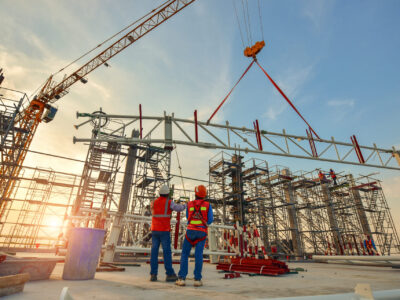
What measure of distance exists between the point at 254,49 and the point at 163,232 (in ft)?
32.7

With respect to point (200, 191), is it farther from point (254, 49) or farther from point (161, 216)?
point (254, 49)

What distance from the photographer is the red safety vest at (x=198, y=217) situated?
4051mm

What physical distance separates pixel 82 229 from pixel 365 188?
2975 cm

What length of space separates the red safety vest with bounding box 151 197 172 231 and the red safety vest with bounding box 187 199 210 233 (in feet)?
1.45

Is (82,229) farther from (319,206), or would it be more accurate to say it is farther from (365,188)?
(365,188)

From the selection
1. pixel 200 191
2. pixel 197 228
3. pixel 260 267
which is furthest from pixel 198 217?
pixel 260 267

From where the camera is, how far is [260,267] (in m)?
5.47

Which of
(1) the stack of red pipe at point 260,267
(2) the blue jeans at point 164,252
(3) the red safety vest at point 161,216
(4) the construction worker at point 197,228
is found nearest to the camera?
(4) the construction worker at point 197,228

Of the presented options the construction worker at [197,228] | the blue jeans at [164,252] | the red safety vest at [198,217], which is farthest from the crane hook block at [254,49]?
the blue jeans at [164,252]

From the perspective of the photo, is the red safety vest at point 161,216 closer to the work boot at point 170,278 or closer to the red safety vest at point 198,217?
the red safety vest at point 198,217

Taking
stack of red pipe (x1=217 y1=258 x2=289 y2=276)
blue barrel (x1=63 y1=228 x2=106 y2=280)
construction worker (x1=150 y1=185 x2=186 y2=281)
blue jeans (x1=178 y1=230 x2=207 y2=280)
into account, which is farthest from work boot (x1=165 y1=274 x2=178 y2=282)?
stack of red pipe (x1=217 y1=258 x2=289 y2=276)

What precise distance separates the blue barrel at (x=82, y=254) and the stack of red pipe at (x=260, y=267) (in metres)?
3.66

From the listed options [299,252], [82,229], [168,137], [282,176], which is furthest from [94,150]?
[299,252]

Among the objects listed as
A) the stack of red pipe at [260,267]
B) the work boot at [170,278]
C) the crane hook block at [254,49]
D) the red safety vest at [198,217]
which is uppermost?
the crane hook block at [254,49]
